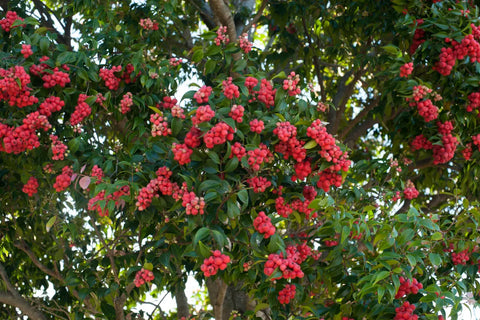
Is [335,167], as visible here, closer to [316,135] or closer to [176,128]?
[316,135]

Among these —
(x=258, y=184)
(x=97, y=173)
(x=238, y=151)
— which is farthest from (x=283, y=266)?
Answer: (x=97, y=173)

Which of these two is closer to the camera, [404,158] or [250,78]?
[250,78]

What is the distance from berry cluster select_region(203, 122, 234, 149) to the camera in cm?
252

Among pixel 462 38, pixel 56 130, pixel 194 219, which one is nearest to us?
pixel 194 219

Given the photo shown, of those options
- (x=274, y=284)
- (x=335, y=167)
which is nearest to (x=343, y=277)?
(x=274, y=284)

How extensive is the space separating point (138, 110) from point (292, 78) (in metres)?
0.85

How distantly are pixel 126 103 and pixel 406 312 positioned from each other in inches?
65.9

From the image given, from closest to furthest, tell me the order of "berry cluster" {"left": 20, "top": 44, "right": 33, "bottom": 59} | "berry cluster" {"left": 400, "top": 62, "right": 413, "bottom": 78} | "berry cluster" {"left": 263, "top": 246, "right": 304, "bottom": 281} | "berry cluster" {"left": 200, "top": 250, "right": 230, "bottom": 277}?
"berry cluster" {"left": 200, "top": 250, "right": 230, "bottom": 277}
"berry cluster" {"left": 263, "top": 246, "right": 304, "bottom": 281}
"berry cluster" {"left": 20, "top": 44, "right": 33, "bottom": 59}
"berry cluster" {"left": 400, "top": 62, "right": 413, "bottom": 78}

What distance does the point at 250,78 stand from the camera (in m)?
2.96

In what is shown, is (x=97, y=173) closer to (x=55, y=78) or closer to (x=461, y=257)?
(x=55, y=78)

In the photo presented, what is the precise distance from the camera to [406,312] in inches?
108

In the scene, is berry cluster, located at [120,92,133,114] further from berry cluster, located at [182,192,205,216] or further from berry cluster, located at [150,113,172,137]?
berry cluster, located at [182,192,205,216]

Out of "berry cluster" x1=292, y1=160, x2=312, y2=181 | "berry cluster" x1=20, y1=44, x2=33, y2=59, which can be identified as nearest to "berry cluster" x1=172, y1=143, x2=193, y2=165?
"berry cluster" x1=292, y1=160, x2=312, y2=181

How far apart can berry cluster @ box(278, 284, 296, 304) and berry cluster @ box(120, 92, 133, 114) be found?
3.92ft
